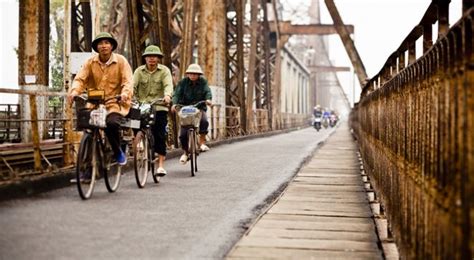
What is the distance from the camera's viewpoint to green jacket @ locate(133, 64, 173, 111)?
8121mm

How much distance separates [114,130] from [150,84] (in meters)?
1.45

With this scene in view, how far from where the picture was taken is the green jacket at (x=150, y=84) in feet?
26.6

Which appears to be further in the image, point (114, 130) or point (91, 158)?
point (114, 130)

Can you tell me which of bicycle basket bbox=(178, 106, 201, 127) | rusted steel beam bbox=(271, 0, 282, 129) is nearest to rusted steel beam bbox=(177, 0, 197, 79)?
bicycle basket bbox=(178, 106, 201, 127)

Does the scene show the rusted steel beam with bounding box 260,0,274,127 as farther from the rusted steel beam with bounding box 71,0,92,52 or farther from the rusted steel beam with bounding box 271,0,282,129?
the rusted steel beam with bounding box 71,0,92,52

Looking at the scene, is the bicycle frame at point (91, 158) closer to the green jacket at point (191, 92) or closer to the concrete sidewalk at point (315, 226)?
the concrete sidewalk at point (315, 226)

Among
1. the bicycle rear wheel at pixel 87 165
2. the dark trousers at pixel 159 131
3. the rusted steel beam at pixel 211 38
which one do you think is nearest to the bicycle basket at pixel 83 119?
the bicycle rear wheel at pixel 87 165

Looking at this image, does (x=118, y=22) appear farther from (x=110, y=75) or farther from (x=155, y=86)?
(x=110, y=75)

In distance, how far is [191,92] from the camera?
366 inches

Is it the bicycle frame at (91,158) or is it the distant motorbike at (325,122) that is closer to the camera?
the bicycle frame at (91,158)

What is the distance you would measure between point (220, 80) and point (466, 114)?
52.2 ft

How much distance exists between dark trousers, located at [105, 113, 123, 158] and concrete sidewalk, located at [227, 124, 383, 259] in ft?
5.95

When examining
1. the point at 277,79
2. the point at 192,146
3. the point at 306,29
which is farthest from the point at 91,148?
the point at 306,29

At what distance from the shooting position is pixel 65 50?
8953 mm
